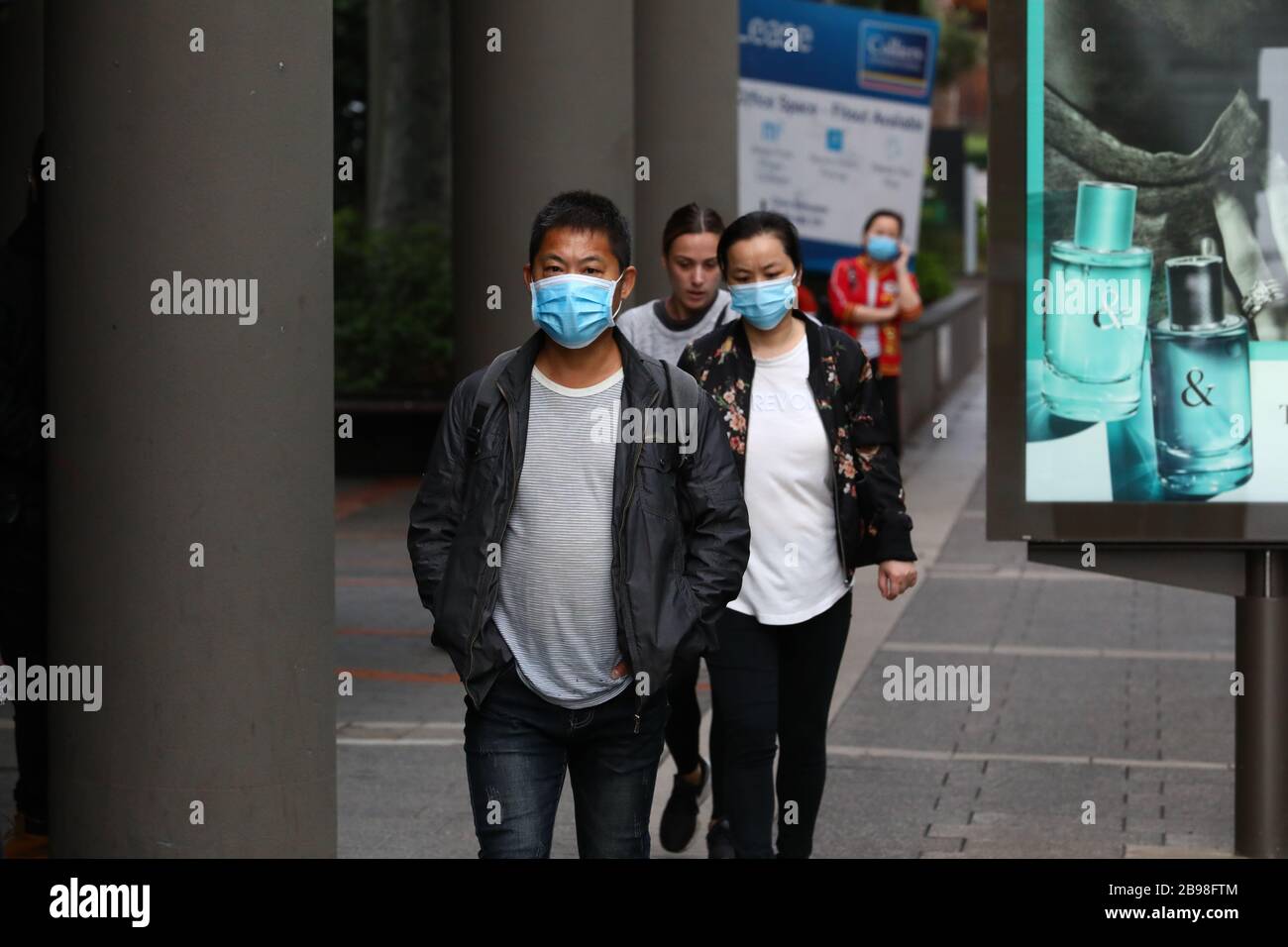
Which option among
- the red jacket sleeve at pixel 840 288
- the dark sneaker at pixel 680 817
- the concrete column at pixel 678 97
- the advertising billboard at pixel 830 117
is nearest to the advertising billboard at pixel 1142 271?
the dark sneaker at pixel 680 817

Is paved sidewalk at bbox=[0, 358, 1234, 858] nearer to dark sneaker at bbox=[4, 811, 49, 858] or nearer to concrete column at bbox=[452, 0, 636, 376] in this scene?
dark sneaker at bbox=[4, 811, 49, 858]

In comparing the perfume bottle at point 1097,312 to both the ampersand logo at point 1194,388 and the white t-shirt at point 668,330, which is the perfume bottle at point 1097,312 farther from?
the white t-shirt at point 668,330

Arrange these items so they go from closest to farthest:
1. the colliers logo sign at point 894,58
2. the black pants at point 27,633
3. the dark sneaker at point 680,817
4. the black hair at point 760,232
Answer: the black hair at point 760,232, the black pants at point 27,633, the dark sneaker at point 680,817, the colliers logo sign at point 894,58

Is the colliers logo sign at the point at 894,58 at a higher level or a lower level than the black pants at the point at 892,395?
higher

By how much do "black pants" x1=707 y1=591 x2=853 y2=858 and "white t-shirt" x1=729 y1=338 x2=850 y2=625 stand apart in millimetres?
61

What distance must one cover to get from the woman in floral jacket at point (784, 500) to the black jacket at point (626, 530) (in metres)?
0.99

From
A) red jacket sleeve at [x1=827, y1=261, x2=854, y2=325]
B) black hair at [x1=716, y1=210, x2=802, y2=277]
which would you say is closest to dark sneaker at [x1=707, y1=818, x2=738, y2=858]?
black hair at [x1=716, y1=210, x2=802, y2=277]

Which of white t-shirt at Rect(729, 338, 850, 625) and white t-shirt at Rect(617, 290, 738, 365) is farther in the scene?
white t-shirt at Rect(617, 290, 738, 365)

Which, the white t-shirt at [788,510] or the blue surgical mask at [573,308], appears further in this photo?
the white t-shirt at [788,510]

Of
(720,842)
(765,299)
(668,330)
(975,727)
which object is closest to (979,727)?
(975,727)

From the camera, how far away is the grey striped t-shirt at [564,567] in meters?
4.30

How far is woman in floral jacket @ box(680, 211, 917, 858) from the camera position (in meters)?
5.48

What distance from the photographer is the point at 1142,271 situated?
589cm
